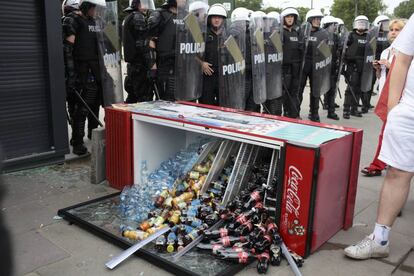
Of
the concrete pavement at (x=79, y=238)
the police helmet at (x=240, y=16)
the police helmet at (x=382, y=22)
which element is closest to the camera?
the concrete pavement at (x=79, y=238)

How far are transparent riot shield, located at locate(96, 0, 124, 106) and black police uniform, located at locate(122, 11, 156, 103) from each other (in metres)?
0.15

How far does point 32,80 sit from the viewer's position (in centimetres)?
446

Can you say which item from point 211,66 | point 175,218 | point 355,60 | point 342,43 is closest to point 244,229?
point 175,218

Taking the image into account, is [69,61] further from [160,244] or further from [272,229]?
[272,229]

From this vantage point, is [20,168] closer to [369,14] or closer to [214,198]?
[214,198]

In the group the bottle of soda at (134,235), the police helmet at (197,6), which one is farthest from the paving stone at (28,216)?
the police helmet at (197,6)

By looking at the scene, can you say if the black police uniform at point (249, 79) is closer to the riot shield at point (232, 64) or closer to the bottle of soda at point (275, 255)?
the riot shield at point (232, 64)

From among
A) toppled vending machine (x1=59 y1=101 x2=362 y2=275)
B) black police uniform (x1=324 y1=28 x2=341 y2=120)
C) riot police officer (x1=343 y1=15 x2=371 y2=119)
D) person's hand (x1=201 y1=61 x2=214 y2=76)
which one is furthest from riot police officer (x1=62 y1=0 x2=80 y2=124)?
riot police officer (x1=343 y1=15 x2=371 y2=119)

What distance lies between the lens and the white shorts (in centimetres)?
259

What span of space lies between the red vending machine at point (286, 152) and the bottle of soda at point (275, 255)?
0.37 ft

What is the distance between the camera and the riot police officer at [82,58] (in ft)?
16.1

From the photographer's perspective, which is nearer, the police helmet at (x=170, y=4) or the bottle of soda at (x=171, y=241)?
the bottle of soda at (x=171, y=241)

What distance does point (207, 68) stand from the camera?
17.9 feet

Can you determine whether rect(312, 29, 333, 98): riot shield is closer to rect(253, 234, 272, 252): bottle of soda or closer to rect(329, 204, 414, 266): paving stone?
rect(329, 204, 414, 266): paving stone
